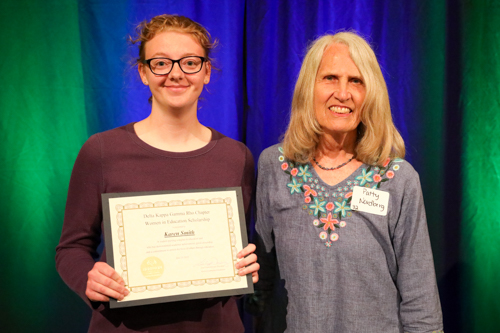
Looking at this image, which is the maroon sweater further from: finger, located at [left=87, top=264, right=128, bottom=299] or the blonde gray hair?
the blonde gray hair

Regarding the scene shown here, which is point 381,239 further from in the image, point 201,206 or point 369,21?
point 369,21

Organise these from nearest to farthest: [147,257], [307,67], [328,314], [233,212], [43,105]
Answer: [147,257] → [233,212] → [328,314] → [307,67] → [43,105]

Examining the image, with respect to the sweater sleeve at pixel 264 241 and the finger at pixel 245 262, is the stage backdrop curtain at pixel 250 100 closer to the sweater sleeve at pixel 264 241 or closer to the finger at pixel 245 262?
the sweater sleeve at pixel 264 241

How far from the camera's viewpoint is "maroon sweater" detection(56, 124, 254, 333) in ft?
4.72

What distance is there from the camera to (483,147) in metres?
2.35

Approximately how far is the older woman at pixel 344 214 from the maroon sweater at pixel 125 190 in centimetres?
31

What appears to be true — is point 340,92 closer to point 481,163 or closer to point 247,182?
point 247,182

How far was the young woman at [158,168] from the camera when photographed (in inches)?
56.9

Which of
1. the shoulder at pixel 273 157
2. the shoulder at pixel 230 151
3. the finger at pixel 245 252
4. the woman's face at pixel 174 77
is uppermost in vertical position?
the woman's face at pixel 174 77

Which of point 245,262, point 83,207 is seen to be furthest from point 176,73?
point 245,262

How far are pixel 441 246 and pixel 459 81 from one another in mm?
942

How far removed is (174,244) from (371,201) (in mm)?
773

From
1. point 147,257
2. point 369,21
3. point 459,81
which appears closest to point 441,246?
point 459,81

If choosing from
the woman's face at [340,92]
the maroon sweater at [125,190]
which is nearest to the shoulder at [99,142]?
the maroon sweater at [125,190]
